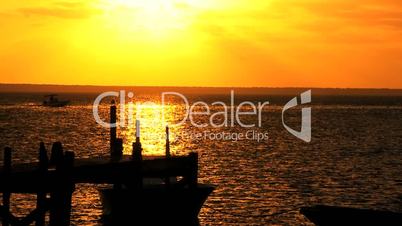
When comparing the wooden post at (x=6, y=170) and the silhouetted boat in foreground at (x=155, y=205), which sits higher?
the wooden post at (x=6, y=170)

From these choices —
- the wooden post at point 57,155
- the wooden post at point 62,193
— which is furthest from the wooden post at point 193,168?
the wooden post at point 62,193

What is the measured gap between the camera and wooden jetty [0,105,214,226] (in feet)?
78.1

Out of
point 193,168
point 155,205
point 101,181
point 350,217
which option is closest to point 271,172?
point 155,205

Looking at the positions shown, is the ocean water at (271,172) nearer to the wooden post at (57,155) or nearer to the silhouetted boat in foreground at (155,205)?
the silhouetted boat in foreground at (155,205)

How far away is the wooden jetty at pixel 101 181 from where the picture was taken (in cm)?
2380

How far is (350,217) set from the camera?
24.8 meters

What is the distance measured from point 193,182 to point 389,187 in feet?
62.6

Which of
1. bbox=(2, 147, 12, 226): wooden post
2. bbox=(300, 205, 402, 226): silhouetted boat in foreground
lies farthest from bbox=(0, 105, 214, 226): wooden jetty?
bbox=(300, 205, 402, 226): silhouetted boat in foreground

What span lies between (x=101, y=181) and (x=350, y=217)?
7815mm

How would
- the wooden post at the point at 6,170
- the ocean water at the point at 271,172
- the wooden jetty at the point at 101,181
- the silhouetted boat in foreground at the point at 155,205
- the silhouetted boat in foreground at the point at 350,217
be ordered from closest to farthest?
the wooden post at the point at 6,170 → the wooden jetty at the point at 101,181 → the silhouetted boat in foreground at the point at 350,217 → the silhouetted boat in foreground at the point at 155,205 → the ocean water at the point at 271,172

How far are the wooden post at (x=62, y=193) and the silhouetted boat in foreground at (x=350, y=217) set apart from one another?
7.43 meters

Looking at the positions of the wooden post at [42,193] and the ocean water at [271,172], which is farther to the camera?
the ocean water at [271,172]

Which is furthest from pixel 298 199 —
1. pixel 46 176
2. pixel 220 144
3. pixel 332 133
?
pixel 332 133

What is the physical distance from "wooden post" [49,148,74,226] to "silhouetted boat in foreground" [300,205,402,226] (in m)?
7.43
